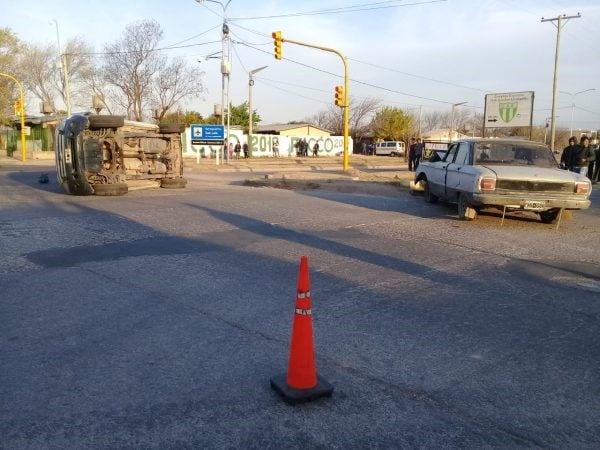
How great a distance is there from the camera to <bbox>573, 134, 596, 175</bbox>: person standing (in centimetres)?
1638

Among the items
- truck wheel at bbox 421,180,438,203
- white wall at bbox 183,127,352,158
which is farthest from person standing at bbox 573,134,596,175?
white wall at bbox 183,127,352,158

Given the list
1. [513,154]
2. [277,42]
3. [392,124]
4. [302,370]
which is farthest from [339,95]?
[392,124]

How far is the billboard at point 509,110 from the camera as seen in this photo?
3009 cm

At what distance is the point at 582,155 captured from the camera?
53.8 feet

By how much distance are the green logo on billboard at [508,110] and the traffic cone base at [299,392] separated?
1208 inches

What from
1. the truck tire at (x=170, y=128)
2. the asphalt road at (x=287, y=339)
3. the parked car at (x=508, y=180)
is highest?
the truck tire at (x=170, y=128)

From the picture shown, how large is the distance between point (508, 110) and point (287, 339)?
3012 centimetres

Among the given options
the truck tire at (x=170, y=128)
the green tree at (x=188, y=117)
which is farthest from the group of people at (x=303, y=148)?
the truck tire at (x=170, y=128)

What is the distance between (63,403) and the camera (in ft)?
11.0

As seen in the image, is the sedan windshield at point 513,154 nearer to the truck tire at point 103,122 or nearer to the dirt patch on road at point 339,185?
the dirt patch on road at point 339,185

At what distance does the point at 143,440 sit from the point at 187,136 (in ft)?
148

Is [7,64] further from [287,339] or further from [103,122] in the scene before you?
[287,339]

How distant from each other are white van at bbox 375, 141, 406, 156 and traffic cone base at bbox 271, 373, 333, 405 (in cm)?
6326

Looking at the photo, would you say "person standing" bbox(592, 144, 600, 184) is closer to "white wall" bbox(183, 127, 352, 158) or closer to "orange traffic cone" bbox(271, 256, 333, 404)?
"orange traffic cone" bbox(271, 256, 333, 404)
